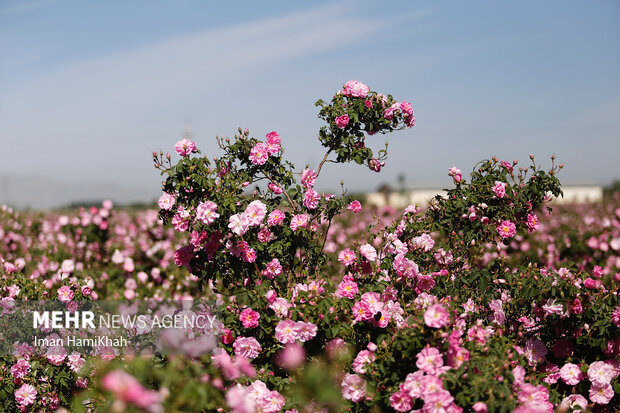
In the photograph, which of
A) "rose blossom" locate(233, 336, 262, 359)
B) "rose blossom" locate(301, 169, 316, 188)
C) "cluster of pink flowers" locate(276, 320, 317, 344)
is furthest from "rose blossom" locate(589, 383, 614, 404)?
"rose blossom" locate(301, 169, 316, 188)

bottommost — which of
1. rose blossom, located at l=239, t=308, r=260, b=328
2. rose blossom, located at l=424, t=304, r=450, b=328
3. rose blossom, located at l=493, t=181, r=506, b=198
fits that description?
rose blossom, located at l=239, t=308, r=260, b=328

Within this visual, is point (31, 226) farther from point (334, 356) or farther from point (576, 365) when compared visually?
point (576, 365)

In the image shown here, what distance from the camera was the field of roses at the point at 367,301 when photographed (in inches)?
120

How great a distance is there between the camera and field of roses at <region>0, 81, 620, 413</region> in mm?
3053

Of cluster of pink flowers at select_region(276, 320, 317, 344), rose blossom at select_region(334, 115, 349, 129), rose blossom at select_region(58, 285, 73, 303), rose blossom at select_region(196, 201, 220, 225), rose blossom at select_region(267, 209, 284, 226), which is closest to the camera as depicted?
cluster of pink flowers at select_region(276, 320, 317, 344)

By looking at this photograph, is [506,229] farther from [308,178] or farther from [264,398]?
[264,398]

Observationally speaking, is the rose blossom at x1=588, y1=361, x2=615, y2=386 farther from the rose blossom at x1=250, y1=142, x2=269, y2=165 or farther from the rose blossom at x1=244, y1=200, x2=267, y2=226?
the rose blossom at x1=250, y1=142, x2=269, y2=165

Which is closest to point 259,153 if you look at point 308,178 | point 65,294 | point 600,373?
point 308,178

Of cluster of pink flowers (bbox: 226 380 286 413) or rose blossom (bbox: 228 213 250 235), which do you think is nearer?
cluster of pink flowers (bbox: 226 380 286 413)

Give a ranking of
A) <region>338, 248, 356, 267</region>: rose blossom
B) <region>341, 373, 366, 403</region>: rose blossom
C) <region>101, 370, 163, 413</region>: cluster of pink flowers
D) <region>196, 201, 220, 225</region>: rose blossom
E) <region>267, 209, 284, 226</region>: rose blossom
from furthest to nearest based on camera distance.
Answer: <region>338, 248, 356, 267</region>: rose blossom, <region>267, 209, 284, 226</region>: rose blossom, <region>196, 201, 220, 225</region>: rose blossom, <region>341, 373, 366, 403</region>: rose blossom, <region>101, 370, 163, 413</region>: cluster of pink flowers

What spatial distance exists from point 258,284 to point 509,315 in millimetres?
1867

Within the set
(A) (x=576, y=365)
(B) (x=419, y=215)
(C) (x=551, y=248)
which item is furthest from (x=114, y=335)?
(C) (x=551, y=248)

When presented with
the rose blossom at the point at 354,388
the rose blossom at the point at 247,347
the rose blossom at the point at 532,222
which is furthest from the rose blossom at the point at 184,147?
the rose blossom at the point at 532,222

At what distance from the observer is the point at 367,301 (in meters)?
3.46
